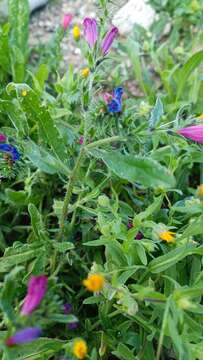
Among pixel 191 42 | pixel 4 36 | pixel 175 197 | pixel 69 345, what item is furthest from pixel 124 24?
pixel 69 345

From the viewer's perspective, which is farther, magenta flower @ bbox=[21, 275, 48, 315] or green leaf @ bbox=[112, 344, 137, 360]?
green leaf @ bbox=[112, 344, 137, 360]

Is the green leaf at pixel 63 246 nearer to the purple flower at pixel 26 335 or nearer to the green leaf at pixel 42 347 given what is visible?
the green leaf at pixel 42 347

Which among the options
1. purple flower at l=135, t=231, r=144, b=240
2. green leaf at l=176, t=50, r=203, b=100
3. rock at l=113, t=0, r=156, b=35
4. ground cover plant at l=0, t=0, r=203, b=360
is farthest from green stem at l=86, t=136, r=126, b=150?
rock at l=113, t=0, r=156, b=35

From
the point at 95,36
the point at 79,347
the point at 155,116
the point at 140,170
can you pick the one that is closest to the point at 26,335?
the point at 79,347

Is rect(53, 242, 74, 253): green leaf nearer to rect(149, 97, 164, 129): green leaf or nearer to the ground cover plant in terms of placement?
the ground cover plant

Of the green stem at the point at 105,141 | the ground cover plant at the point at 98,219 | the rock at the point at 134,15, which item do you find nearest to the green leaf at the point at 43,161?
the ground cover plant at the point at 98,219

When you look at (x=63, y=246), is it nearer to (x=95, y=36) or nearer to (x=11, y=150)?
(x=11, y=150)
